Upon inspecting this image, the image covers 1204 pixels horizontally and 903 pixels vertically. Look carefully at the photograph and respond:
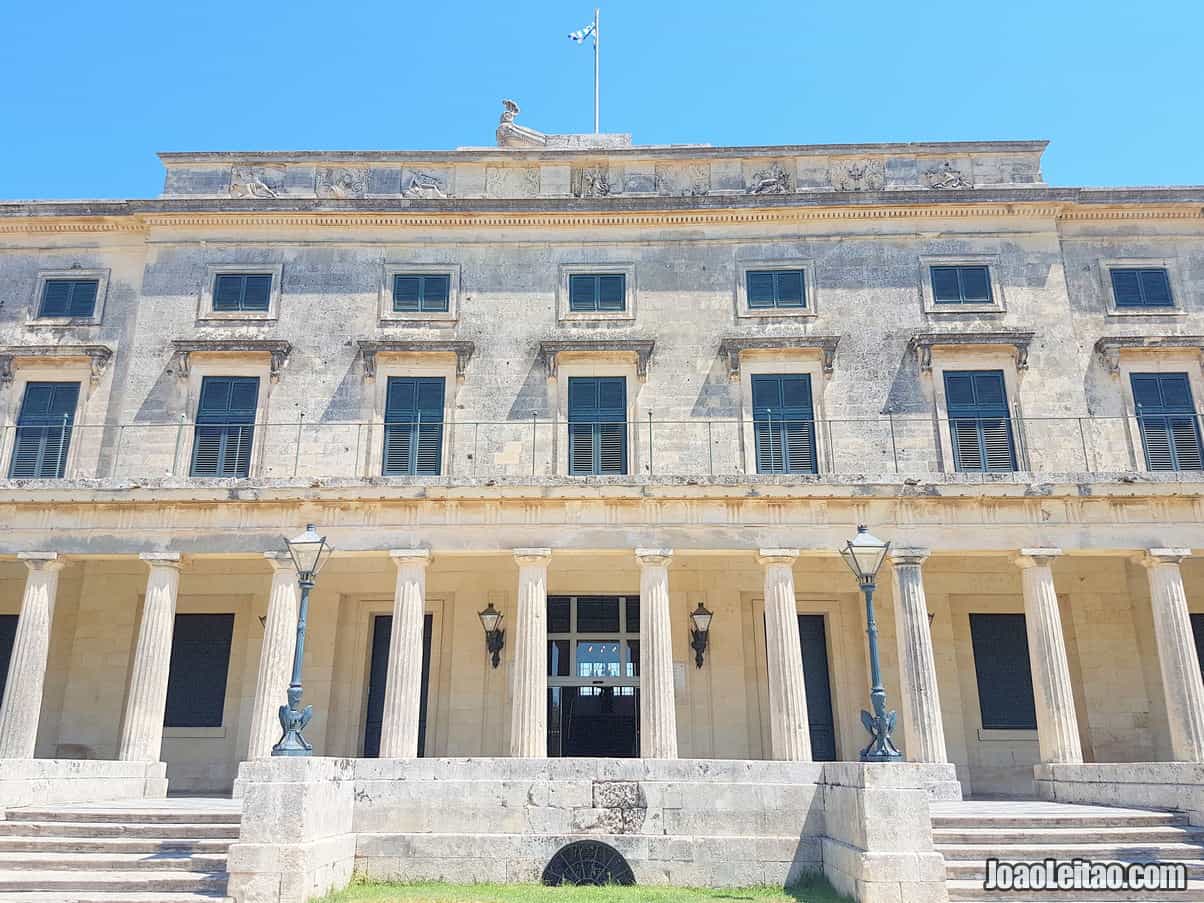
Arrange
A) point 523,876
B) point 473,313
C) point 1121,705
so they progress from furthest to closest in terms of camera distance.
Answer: point 473,313 → point 1121,705 → point 523,876

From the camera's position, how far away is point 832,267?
74.5 feet

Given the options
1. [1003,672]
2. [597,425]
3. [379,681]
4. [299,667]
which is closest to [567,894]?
[299,667]

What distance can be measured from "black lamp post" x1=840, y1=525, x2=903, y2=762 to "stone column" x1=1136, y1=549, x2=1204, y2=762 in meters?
7.97

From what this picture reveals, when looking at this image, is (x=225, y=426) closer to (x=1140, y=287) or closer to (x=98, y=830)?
(x=98, y=830)

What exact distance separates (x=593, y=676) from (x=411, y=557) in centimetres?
535

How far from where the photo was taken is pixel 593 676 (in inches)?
830

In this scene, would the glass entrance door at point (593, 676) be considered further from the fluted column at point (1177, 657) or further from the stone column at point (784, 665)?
the fluted column at point (1177, 657)

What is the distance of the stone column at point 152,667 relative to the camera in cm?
1762

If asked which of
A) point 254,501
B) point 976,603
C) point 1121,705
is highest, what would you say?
point 254,501

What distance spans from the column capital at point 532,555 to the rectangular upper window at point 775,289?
8.25 metres

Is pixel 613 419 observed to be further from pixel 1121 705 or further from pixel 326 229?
pixel 1121 705

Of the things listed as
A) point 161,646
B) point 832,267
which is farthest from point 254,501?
point 832,267

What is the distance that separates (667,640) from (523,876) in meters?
6.07

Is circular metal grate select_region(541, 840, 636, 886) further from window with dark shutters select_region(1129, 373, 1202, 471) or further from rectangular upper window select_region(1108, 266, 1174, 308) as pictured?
rectangular upper window select_region(1108, 266, 1174, 308)
